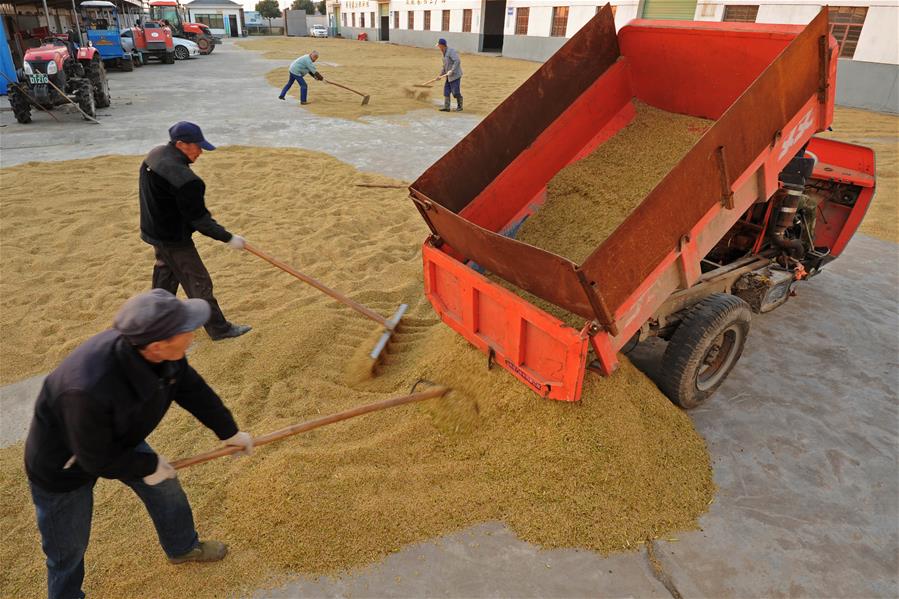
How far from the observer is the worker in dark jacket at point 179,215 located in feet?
13.1

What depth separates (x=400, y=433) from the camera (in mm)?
3482

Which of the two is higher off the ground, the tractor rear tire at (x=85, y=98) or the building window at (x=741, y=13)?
the building window at (x=741, y=13)

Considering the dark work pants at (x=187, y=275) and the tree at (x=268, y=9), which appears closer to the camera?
the dark work pants at (x=187, y=275)

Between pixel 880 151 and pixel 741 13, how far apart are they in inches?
352

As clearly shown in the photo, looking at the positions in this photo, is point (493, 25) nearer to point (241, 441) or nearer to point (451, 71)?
point (451, 71)

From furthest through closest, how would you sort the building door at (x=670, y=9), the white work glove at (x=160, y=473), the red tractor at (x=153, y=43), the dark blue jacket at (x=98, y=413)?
1. the red tractor at (x=153, y=43)
2. the building door at (x=670, y=9)
3. the white work glove at (x=160, y=473)
4. the dark blue jacket at (x=98, y=413)

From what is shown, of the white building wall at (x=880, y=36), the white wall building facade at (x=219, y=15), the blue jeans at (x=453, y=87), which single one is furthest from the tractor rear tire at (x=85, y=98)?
the white wall building facade at (x=219, y=15)

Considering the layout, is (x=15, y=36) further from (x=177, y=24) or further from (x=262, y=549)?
(x=262, y=549)

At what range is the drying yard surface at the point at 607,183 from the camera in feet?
12.7

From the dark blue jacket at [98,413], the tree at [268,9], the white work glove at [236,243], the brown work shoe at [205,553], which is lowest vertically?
the brown work shoe at [205,553]

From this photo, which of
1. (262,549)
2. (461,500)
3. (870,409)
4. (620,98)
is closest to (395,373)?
(461,500)

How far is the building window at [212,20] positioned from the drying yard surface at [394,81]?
34.1 metres

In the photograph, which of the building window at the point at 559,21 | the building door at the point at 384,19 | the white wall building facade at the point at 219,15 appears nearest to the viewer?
the building window at the point at 559,21

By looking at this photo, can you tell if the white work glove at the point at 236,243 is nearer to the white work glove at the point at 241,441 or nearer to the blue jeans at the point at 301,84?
the white work glove at the point at 241,441
